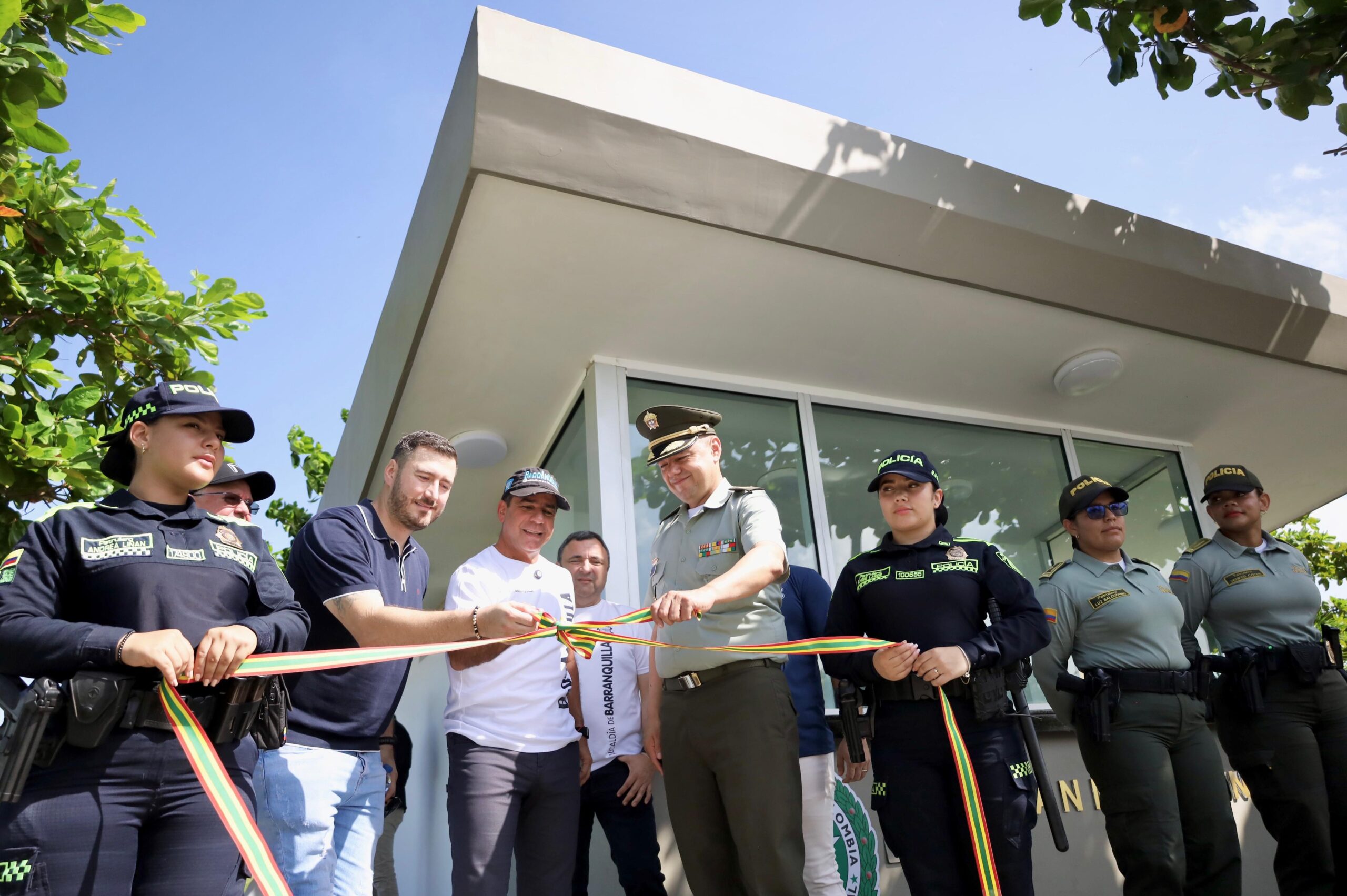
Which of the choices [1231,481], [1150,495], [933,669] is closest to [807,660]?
[933,669]

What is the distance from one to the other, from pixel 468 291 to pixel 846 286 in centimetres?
199

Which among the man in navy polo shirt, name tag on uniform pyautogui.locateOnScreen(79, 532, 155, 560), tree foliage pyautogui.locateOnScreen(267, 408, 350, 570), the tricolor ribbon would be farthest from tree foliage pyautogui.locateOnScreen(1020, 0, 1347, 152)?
tree foliage pyautogui.locateOnScreen(267, 408, 350, 570)

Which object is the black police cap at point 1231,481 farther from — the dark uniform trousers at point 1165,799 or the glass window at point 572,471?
the glass window at point 572,471

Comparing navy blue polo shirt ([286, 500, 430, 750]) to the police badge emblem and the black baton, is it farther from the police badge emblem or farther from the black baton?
the black baton

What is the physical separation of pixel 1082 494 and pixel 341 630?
10.4 feet

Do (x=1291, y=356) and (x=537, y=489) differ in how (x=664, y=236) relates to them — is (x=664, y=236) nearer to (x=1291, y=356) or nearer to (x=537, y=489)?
(x=537, y=489)

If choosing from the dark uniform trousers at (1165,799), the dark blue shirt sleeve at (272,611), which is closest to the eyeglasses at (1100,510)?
the dark uniform trousers at (1165,799)

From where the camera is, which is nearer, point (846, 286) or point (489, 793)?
point (489, 793)

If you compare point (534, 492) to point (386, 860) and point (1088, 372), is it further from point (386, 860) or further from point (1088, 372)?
point (1088, 372)

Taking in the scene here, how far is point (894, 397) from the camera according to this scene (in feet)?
20.8

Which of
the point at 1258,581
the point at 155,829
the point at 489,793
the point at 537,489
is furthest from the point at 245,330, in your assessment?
the point at 1258,581

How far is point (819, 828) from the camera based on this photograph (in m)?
3.47

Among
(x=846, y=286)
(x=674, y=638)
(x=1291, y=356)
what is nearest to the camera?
(x=674, y=638)

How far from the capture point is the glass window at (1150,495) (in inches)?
278
